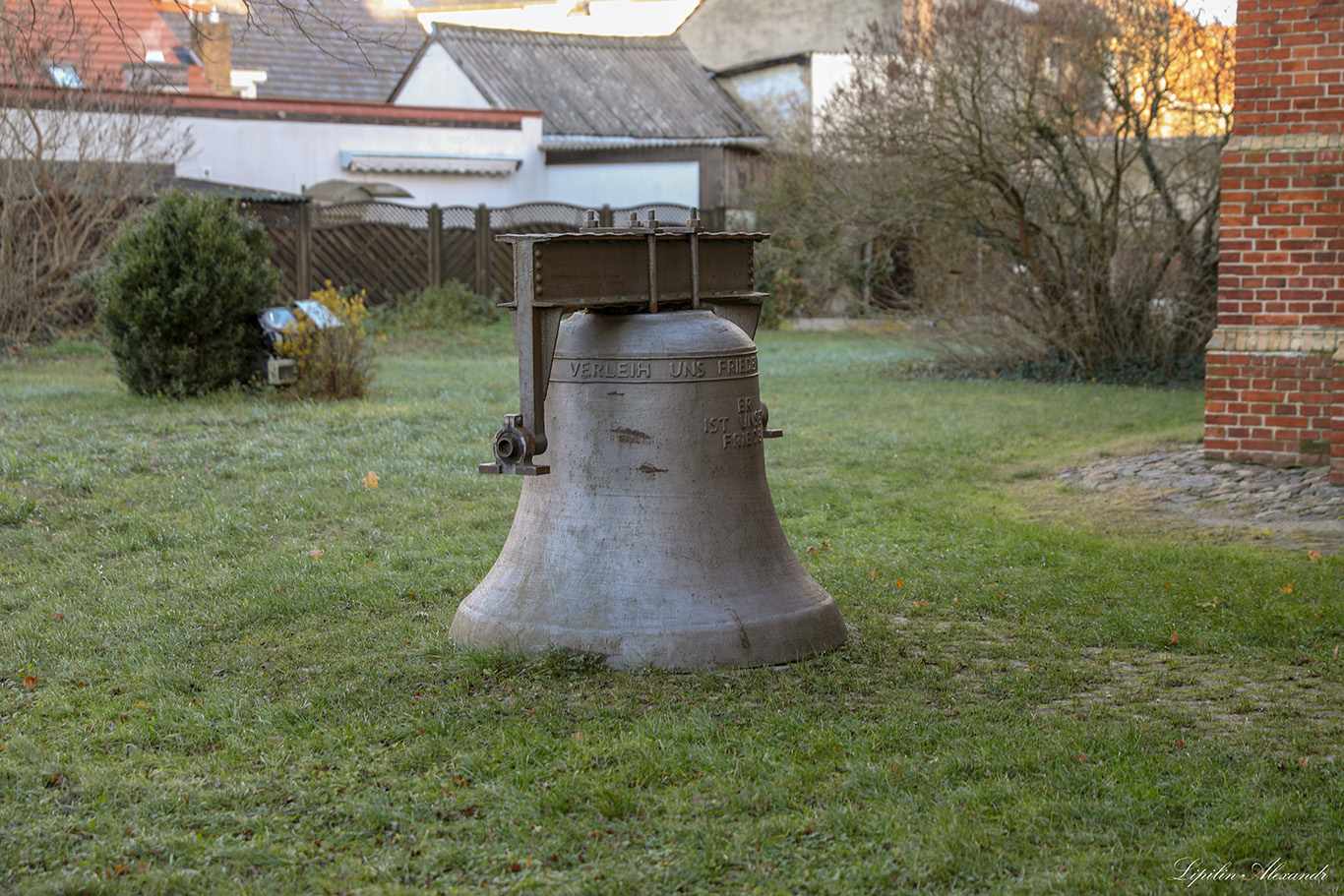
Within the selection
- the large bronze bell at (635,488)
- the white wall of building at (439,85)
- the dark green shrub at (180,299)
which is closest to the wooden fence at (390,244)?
the white wall of building at (439,85)

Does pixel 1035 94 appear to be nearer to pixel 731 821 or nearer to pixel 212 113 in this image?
pixel 731 821

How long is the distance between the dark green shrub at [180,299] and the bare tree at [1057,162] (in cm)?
709

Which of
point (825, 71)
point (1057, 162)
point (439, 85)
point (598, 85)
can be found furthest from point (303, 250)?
point (825, 71)

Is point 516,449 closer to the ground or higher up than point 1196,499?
higher up

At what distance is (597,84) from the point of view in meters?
31.5

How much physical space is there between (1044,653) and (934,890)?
7.42 feet

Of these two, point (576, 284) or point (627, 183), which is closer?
point (576, 284)

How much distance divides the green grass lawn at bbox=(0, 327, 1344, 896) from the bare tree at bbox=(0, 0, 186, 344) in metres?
9.10

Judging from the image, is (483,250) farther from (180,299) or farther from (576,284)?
(576,284)

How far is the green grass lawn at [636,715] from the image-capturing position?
338cm

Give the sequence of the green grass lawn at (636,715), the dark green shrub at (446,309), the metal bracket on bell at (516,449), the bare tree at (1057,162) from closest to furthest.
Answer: the green grass lawn at (636,715)
the metal bracket on bell at (516,449)
the bare tree at (1057,162)
the dark green shrub at (446,309)

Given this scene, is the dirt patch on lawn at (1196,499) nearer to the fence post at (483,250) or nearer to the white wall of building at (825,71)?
the fence post at (483,250)

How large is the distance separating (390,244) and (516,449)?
18.9m

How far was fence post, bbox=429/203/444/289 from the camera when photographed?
23453 mm
